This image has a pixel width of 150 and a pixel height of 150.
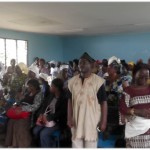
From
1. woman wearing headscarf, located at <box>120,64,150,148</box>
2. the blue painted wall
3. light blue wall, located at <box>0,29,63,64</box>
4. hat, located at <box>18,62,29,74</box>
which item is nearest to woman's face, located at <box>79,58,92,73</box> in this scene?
woman wearing headscarf, located at <box>120,64,150,148</box>

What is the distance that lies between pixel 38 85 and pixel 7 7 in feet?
4.85

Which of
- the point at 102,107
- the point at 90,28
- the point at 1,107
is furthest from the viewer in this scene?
the point at 90,28

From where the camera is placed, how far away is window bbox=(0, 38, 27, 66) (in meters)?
4.35

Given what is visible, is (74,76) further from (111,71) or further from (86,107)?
(111,71)

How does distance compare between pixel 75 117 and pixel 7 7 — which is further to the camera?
pixel 7 7

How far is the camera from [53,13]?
4621 mm

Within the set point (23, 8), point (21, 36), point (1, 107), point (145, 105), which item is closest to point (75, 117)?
point (145, 105)

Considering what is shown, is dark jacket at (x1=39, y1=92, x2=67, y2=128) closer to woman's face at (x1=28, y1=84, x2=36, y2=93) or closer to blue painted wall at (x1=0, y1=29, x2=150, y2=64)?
woman's face at (x1=28, y1=84, x2=36, y2=93)

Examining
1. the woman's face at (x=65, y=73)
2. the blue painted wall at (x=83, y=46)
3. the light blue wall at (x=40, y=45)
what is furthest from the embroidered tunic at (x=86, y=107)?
the light blue wall at (x=40, y=45)

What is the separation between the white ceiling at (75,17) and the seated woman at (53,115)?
133 cm

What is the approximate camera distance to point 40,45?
511 centimetres

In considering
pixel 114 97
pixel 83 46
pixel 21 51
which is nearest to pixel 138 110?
pixel 114 97

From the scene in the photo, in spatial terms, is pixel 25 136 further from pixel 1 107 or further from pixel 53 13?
pixel 53 13

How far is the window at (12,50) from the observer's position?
171 inches
